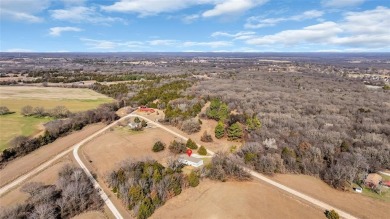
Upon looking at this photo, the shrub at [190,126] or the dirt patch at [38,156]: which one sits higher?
the shrub at [190,126]


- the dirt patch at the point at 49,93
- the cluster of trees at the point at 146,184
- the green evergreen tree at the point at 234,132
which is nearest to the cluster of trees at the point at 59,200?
the cluster of trees at the point at 146,184

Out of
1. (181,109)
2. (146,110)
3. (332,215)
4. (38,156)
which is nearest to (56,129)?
(38,156)

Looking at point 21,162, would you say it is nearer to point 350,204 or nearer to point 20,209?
point 20,209

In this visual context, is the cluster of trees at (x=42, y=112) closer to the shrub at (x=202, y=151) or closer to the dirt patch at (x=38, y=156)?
the dirt patch at (x=38, y=156)

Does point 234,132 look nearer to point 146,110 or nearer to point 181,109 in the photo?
point 181,109

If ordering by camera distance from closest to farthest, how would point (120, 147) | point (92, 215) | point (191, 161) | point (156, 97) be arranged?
point (92, 215)
point (191, 161)
point (120, 147)
point (156, 97)

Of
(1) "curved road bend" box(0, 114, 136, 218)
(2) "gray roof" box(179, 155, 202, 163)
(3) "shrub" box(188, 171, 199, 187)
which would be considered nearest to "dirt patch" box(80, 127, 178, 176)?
(1) "curved road bend" box(0, 114, 136, 218)

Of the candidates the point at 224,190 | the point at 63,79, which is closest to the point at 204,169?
the point at 224,190

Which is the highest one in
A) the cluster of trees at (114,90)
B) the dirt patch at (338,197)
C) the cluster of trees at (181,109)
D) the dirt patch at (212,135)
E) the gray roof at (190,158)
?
the cluster of trees at (181,109)
